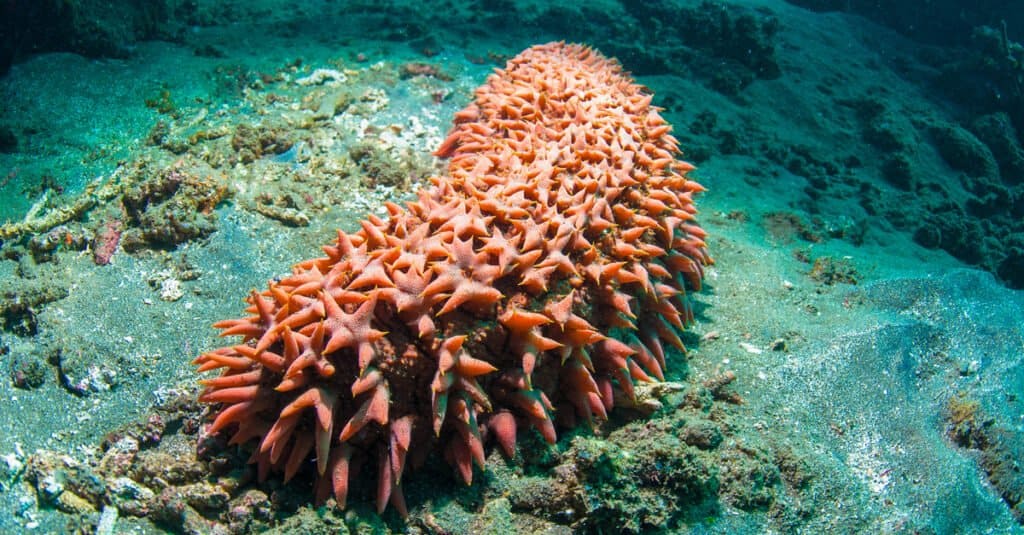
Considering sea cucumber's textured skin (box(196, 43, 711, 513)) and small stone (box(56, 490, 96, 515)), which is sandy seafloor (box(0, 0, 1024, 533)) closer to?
small stone (box(56, 490, 96, 515))

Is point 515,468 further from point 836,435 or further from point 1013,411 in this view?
point 1013,411

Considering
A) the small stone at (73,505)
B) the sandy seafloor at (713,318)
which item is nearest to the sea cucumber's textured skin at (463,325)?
the sandy seafloor at (713,318)

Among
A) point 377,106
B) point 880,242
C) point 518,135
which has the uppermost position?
point 518,135

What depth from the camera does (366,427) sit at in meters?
2.28

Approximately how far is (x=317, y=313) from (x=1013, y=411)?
412 cm

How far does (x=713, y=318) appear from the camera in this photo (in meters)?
3.91

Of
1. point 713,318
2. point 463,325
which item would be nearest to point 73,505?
point 463,325

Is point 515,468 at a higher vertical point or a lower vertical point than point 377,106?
lower

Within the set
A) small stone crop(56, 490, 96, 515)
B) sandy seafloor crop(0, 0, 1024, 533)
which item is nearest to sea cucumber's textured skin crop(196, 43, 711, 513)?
sandy seafloor crop(0, 0, 1024, 533)

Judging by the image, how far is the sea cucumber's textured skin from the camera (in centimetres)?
222

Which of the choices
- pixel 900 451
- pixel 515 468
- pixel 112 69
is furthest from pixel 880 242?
pixel 112 69

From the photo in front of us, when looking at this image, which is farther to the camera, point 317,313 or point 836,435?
point 836,435

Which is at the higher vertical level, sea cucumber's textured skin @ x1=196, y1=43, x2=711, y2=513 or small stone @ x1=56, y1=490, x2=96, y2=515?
sea cucumber's textured skin @ x1=196, y1=43, x2=711, y2=513

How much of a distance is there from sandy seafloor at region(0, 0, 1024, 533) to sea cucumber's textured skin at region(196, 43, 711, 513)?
418 millimetres
